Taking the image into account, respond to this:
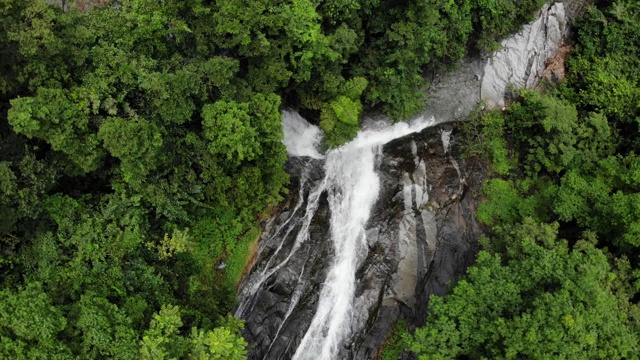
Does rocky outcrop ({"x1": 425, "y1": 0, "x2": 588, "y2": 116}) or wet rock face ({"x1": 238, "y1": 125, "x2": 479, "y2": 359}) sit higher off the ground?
rocky outcrop ({"x1": 425, "y1": 0, "x2": 588, "y2": 116})

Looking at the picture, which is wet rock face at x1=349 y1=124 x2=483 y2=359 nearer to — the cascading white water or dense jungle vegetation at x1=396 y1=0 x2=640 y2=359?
the cascading white water

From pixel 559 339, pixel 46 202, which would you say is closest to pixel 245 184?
pixel 46 202

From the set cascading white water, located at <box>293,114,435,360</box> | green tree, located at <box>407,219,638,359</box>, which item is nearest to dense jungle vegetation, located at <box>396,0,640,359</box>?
green tree, located at <box>407,219,638,359</box>

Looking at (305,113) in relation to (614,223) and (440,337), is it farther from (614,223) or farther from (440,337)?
(614,223)

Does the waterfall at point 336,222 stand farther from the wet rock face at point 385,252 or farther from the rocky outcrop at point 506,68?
the rocky outcrop at point 506,68

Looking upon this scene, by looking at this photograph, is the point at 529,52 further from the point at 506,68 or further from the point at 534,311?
the point at 534,311

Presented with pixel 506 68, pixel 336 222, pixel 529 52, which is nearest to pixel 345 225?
pixel 336 222

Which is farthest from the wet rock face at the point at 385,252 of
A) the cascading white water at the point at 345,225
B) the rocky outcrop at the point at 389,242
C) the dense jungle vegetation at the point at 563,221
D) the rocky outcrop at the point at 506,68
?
the rocky outcrop at the point at 506,68
